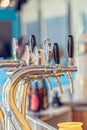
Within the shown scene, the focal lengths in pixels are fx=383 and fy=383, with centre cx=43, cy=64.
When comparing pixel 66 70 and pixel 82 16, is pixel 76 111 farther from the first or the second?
pixel 66 70

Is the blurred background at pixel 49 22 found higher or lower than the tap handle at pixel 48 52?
higher

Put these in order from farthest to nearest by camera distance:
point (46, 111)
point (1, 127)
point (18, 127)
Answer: point (46, 111)
point (1, 127)
point (18, 127)

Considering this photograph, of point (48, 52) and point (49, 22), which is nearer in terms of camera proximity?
point (48, 52)

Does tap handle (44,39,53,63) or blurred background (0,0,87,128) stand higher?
blurred background (0,0,87,128)

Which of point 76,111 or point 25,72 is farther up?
point 25,72

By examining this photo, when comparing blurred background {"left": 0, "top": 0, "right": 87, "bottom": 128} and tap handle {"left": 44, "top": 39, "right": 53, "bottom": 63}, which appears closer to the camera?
tap handle {"left": 44, "top": 39, "right": 53, "bottom": 63}

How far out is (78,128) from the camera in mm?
1105

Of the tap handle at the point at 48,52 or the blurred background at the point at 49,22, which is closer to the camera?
the tap handle at the point at 48,52

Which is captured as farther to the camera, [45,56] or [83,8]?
[83,8]

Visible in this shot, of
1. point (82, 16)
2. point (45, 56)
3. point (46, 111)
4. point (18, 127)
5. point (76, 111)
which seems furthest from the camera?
point (82, 16)

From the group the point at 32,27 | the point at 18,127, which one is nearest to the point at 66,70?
the point at 18,127

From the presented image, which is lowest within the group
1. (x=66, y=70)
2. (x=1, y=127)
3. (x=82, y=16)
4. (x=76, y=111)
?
(x=76, y=111)

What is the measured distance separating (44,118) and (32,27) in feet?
9.59

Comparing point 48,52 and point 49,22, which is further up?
point 49,22
